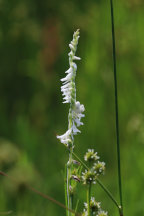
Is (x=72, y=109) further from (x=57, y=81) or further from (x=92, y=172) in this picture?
(x=57, y=81)

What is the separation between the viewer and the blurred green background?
3.27 metres

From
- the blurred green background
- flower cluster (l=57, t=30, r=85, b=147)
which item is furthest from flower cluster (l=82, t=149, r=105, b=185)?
the blurred green background

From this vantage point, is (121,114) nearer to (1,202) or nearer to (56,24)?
(56,24)

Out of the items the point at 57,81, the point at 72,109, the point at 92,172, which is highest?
the point at 57,81

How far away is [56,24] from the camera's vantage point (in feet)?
13.0

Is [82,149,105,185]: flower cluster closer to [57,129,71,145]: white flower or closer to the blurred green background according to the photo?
[57,129,71,145]: white flower

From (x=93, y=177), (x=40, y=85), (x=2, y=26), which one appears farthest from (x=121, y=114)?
(x=93, y=177)

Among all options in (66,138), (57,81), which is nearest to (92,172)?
(66,138)

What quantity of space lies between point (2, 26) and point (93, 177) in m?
2.97

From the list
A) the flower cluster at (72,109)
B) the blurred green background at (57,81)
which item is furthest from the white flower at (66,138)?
the blurred green background at (57,81)

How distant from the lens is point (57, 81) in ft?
13.2

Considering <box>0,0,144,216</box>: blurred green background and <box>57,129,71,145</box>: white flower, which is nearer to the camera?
<box>57,129,71,145</box>: white flower

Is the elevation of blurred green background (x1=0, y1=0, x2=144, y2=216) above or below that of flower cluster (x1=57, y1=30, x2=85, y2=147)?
above

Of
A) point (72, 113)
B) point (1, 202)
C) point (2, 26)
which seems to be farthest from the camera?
point (2, 26)
